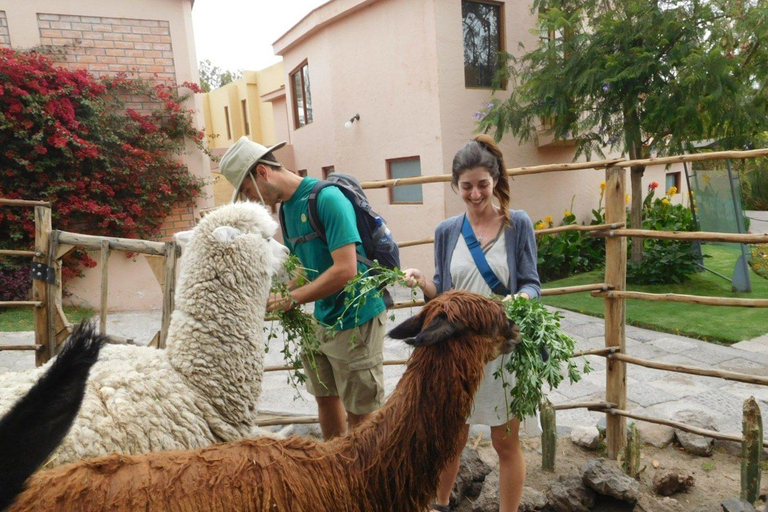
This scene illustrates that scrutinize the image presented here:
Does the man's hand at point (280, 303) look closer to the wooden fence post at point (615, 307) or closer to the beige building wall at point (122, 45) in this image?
the wooden fence post at point (615, 307)

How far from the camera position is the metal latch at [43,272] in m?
3.44

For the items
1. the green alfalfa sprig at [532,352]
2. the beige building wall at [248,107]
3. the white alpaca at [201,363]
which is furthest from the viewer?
the beige building wall at [248,107]

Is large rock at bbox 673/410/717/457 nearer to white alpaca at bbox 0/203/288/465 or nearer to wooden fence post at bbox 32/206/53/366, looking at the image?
white alpaca at bbox 0/203/288/465

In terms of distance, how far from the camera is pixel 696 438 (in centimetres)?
361

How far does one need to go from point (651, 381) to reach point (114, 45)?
9.39 metres

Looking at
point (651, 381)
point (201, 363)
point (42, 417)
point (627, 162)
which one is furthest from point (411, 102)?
point (42, 417)

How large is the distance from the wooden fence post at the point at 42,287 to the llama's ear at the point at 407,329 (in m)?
2.98

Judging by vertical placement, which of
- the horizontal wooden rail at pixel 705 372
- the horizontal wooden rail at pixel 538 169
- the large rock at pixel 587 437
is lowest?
the large rock at pixel 587 437

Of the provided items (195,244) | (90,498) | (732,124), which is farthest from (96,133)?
(732,124)

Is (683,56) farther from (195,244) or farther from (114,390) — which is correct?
(114,390)

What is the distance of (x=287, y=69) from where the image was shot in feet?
45.4

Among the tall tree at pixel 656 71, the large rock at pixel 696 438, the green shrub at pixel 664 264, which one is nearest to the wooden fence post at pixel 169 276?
the large rock at pixel 696 438

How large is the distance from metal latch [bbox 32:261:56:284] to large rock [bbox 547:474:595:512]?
3.52 meters

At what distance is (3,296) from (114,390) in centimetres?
791
